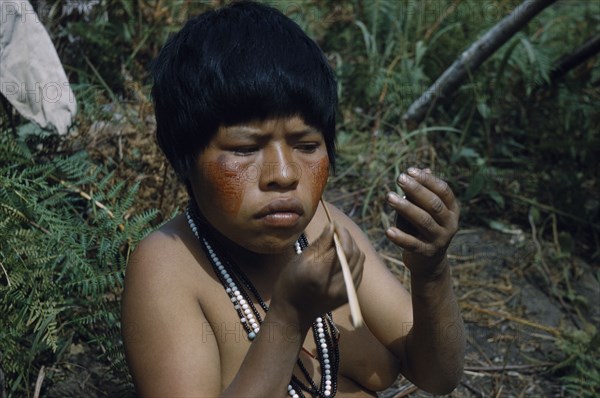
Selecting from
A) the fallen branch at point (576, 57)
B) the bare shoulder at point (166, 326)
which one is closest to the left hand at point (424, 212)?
the bare shoulder at point (166, 326)

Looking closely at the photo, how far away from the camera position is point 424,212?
70.2 inches

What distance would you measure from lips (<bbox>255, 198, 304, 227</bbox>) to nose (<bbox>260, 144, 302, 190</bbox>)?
4 centimetres

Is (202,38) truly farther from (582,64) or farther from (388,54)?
(582,64)

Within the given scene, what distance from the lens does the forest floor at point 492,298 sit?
309 cm

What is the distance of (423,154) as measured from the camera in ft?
14.0

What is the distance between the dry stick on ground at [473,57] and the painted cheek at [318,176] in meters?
2.23

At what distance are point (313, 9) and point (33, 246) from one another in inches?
112

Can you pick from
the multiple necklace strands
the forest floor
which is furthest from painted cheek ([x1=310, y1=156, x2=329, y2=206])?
the forest floor

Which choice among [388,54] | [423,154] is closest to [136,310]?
[423,154]

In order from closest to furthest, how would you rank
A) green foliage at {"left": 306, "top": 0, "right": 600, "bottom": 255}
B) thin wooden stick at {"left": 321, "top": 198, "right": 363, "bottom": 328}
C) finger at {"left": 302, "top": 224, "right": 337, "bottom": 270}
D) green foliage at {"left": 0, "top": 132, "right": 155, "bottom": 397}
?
1. thin wooden stick at {"left": 321, "top": 198, "right": 363, "bottom": 328}
2. finger at {"left": 302, "top": 224, "right": 337, "bottom": 270}
3. green foliage at {"left": 0, "top": 132, "right": 155, "bottom": 397}
4. green foliage at {"left": 306, "top": 0, "right": 600, "bottom": 255}

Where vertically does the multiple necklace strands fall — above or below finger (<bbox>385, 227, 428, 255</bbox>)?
below

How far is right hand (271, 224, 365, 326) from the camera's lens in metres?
1.62

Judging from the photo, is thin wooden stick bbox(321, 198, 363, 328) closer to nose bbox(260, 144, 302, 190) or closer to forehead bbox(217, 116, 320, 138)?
nose bbox(260, 144, 302, 190)

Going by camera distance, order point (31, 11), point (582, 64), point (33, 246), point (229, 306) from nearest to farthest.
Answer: point (229, 306)
point (33, 246)
point (31, 11)
point (582, 64)
